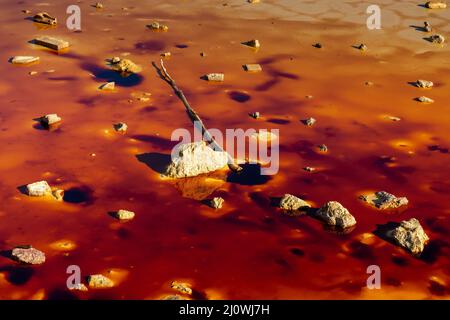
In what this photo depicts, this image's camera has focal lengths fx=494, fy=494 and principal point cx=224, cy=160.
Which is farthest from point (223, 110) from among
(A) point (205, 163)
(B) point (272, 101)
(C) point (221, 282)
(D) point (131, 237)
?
(C) point (221, 282)

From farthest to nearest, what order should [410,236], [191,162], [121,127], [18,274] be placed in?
[121,127], [191,162], [410,236], [18,274]

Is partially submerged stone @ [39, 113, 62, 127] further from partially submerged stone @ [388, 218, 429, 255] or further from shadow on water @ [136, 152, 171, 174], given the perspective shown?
partially submerged stone @ [388, 218, 429, 255]

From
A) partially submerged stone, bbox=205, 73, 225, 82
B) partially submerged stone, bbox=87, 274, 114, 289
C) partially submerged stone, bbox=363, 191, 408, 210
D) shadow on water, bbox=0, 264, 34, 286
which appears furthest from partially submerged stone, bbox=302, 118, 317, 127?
shadow on water, bbox=0, 264, 34, 286

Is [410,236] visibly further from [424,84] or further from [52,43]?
[52,43]

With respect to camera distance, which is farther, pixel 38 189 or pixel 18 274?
pixel 38 189

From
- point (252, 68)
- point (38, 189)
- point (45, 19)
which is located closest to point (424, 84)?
point (252, 68)

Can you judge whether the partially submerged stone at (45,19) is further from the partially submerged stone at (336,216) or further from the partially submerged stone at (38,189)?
the partially submerged stone at (336,216)
